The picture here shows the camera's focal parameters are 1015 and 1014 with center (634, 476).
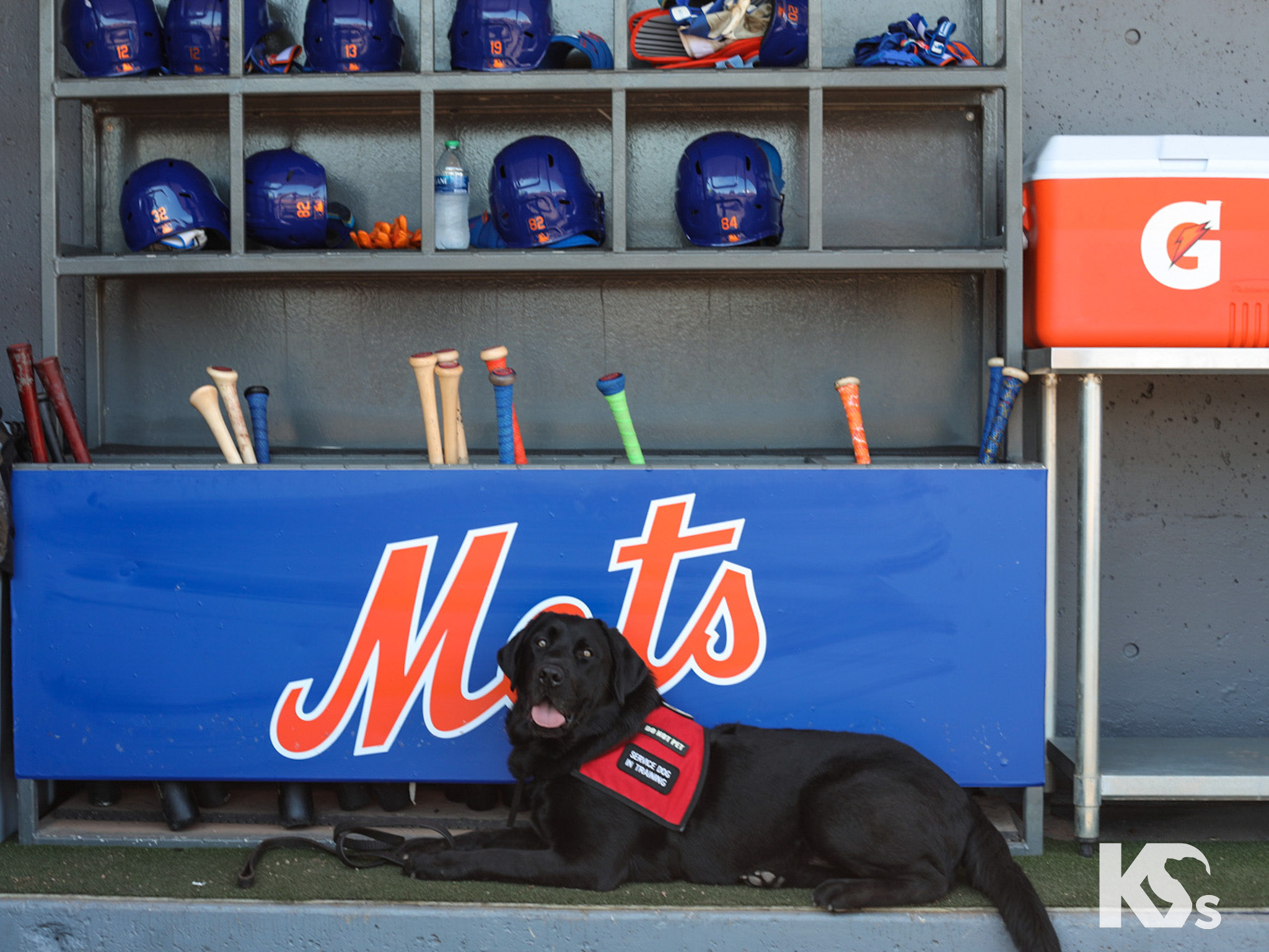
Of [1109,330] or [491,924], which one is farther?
[1109,330]

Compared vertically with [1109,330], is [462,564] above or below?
below

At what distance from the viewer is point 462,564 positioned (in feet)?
8.62

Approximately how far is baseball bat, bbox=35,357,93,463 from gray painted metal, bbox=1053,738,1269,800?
2.79 m

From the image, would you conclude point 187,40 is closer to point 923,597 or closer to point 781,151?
point 781,151

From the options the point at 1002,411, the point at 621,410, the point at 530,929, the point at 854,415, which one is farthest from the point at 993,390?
the point at 530,929

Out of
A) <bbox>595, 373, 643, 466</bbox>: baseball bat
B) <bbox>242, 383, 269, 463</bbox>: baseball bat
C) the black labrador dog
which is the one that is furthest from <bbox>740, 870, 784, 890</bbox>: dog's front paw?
<bbox>242, 383, 269, 463</bbox>: baseball bat

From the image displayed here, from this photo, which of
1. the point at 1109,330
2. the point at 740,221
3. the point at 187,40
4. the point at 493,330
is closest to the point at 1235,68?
the point at 1109,330

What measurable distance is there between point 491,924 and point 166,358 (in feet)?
7.01

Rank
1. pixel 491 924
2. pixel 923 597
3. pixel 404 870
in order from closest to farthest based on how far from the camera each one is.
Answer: pixel 491 924, pixel 404 870, pixel 923 597

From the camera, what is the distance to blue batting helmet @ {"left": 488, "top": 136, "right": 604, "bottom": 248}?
2.83 meters

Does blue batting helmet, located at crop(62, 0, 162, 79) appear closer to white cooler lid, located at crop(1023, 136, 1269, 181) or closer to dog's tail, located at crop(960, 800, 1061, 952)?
white cooler lid, located at crop(1023, 136, 1269, 181)

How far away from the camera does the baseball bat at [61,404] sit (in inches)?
106

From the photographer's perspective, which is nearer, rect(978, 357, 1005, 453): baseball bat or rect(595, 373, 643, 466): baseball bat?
rect(595, 373, 643, 466): baseball bat

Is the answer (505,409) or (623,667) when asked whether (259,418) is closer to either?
(505,409)
